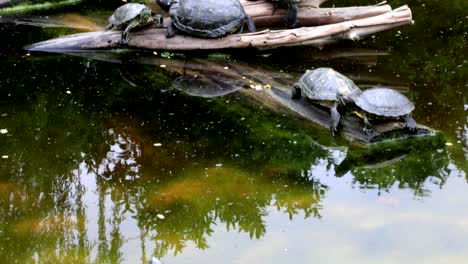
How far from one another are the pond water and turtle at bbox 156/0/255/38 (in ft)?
1.19

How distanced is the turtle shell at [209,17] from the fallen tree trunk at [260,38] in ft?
0.39

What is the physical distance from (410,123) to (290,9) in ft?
9.07

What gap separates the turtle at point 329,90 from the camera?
601 centimetres

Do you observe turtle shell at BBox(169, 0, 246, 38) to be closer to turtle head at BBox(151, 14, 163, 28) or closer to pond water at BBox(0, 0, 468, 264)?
Answer: turtle head at BBox(151, 14, 163, 28)

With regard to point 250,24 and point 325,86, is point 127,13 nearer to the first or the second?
point 250,24

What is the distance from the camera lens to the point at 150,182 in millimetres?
5215

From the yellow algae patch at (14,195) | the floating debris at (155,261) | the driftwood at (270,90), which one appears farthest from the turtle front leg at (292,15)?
the floating debris at (155,261)

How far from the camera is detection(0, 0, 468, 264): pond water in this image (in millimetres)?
4465

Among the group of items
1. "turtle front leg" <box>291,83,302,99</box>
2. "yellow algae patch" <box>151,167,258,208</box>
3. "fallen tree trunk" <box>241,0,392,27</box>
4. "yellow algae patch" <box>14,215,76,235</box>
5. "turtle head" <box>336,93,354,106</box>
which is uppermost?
"fallen tree trunk" <box>241,0,392,27</box>

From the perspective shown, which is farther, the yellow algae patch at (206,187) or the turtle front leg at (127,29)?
the turtle front leg at (127,29)

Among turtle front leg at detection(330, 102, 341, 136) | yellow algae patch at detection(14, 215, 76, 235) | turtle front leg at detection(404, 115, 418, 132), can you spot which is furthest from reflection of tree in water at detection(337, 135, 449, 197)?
yellow algae patch at detection(14, 215, 76, 235)

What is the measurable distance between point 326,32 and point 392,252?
3.84 meters

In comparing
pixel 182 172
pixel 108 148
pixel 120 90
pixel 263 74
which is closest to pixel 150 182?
pixel 182 172

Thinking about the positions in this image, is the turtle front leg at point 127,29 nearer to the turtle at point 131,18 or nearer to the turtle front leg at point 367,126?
the turtle at point 131,18
